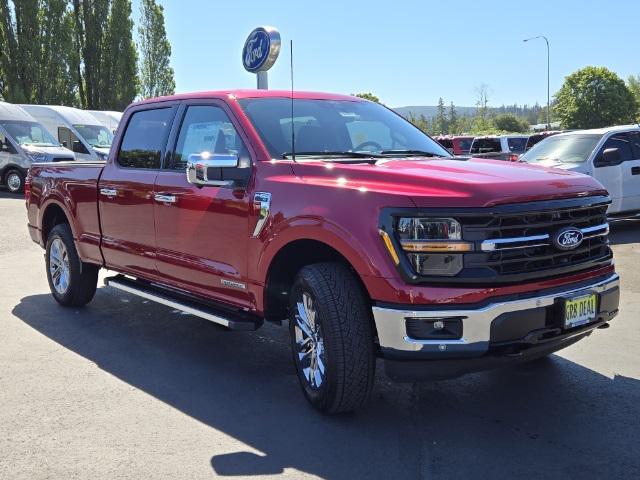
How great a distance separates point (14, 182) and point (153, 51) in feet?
110

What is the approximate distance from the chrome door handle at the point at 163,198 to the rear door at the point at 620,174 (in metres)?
7.90

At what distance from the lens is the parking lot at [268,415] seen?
3424 millimetres

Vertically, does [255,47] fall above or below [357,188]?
above

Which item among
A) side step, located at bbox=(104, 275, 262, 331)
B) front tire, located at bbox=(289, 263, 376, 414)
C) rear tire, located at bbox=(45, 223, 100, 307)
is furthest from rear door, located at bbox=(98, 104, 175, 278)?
front tire, located at bbox=(289, 263, 376, 414)

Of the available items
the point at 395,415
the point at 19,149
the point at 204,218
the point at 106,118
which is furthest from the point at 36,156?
the point at 395,415

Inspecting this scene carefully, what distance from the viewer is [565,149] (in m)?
11.4

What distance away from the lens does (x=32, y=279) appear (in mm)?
8383

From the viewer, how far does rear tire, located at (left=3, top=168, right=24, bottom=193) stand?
20.3 meters

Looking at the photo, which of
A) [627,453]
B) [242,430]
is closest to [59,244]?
[242,430]

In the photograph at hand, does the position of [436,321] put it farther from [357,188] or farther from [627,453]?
[627,453]

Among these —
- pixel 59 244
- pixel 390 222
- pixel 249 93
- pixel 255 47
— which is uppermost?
pixel 255 47

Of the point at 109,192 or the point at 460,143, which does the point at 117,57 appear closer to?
the point at 460,143

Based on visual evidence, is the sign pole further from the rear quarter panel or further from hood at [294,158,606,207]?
hood at [294,158,606,207]

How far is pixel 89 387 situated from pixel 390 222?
2.45 meters
